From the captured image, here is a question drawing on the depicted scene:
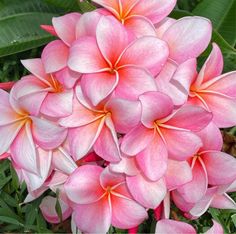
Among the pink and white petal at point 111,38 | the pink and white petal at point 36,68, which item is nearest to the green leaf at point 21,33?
the pink and white petal at point 36,68

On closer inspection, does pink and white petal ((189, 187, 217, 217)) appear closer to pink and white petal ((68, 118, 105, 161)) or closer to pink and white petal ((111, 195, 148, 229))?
pink and white petal ((111, 195, 148, 229))

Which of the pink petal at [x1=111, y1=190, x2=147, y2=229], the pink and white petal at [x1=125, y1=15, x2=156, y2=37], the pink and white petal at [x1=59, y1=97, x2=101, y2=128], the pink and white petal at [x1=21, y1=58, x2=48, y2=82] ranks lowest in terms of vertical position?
the pink petal at [x1=111, y1=190, x2=147, y2=229]

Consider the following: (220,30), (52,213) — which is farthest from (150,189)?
(220,30)

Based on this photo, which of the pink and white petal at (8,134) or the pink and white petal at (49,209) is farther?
the pink and white petal at (49,209)

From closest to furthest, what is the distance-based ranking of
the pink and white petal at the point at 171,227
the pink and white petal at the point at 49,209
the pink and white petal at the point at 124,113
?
1. the pink and white petal at the point at 124,113
2. the pink and white petal at the point at 171,227
3. the pink and white petal at the point at 49,209

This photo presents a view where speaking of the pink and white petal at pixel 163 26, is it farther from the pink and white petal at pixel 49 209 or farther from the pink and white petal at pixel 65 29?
the pink and white petal at pixel 49 209

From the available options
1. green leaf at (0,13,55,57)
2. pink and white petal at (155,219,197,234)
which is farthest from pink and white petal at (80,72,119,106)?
green leaf at (0,13,55,57)
